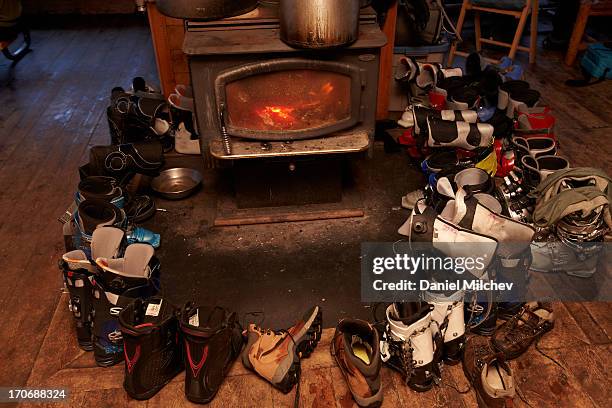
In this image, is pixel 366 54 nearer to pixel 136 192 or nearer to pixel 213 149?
pixel 213 149

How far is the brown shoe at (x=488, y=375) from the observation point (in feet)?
5.80

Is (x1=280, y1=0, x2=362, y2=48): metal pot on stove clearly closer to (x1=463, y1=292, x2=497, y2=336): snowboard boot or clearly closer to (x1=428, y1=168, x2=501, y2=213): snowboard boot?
(x1=428, y1=168, x2=501, y2=213): snowboard boot

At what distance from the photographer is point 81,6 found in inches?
225

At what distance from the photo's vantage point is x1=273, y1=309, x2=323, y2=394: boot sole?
72.8 inches

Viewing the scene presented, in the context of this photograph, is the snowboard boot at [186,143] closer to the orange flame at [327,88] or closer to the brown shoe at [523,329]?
the orange flame at [327,88]

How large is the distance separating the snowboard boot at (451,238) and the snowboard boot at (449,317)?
16 cm

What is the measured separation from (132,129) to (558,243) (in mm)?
2413

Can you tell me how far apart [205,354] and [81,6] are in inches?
205

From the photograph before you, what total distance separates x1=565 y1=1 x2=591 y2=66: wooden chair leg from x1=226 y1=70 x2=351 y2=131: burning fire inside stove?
2.97 meters

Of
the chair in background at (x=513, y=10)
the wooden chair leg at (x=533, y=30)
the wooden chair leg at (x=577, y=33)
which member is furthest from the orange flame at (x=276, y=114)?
the wooden chair leg at (x=577, y=33)

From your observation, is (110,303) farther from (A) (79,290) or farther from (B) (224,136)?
(B) (224,136)

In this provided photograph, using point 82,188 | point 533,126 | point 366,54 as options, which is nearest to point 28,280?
→ point 82,188

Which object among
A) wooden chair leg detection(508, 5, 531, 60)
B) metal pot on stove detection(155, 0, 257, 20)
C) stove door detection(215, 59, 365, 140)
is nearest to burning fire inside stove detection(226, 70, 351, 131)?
stove door detection(215, 59, 365, 140)

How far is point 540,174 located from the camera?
2.56 metres
